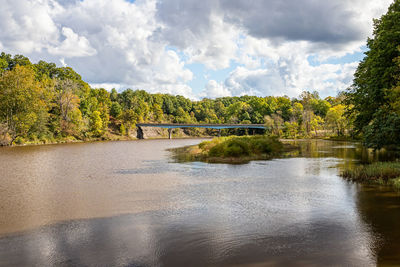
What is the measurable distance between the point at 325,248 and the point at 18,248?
1093 centimetres

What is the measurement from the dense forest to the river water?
34.7m

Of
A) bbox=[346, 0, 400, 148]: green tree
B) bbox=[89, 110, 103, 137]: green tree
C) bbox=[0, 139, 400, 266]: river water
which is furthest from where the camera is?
bbox=[89, 110, 103, 137]: green tree

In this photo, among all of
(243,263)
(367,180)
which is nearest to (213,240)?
(243,263)

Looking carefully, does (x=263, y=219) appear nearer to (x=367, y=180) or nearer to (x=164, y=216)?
(x=164, y=216)

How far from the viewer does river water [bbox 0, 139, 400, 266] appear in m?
10.2

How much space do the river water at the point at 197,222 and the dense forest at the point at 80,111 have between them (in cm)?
3471

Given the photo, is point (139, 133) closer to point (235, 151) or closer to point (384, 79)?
point (235, 151)

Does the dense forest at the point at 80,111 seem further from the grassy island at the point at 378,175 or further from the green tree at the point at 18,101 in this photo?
the grassy island at the point at 378,175

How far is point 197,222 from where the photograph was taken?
543 inches

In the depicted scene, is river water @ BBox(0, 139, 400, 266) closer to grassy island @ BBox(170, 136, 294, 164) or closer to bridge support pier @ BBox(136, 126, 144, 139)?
grassy island @ BBox(170, 136, 294, 164)

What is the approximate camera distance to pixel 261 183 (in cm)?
2341

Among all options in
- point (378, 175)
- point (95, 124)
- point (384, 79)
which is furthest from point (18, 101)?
point (378, 175)

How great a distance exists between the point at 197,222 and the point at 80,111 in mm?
82500

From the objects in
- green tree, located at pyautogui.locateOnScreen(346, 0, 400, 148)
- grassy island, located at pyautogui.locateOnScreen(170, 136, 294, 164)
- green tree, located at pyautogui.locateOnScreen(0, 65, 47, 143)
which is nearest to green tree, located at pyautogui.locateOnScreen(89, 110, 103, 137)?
green tree, located at pyautogui.locateOnScreen(0, 65, 47, 143)
